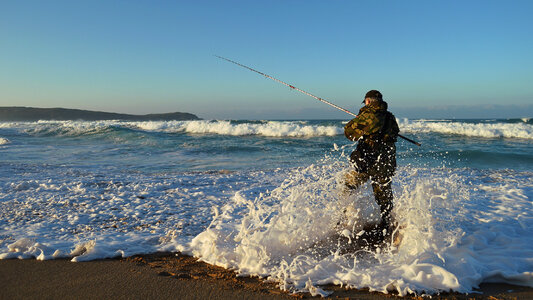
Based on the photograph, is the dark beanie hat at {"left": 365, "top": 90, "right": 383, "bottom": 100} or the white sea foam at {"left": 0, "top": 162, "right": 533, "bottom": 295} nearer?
the white sea foam at {"left": 0, "top": 162, "right": 533, "bottom": 295}

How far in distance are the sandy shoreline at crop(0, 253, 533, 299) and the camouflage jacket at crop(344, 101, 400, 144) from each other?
1.67 m

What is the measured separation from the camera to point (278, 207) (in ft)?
12.5

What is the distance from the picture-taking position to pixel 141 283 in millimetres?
2953

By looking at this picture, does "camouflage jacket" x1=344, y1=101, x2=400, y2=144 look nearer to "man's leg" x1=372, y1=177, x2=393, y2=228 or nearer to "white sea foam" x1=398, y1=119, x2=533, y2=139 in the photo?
"man's leg" x1=372, y1=177, x2=393, y2=228

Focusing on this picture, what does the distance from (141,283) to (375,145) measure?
2786 mm

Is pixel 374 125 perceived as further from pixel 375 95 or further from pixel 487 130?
pixel 487 130

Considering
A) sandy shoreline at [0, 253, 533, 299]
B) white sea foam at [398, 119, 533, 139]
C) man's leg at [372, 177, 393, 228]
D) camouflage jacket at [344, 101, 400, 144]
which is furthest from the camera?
white sea foam at [398, 119, 533, 139]

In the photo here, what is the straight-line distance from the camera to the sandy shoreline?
107 inches

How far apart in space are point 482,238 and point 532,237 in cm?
80

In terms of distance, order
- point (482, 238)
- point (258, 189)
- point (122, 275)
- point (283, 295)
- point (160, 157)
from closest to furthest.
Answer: point (283, 295) → point (122, 275) → point (482, 238) → point (258, 189) → point (160, 157)

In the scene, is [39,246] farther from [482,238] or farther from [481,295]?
[482,238]

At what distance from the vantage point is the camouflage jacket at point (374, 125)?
11.9ft

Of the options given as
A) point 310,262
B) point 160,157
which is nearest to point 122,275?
point 310,262

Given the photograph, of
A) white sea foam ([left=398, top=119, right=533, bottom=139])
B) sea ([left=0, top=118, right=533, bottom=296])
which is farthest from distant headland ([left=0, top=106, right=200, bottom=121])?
sea ([left=0, top=118, right=533, bottom=296])
